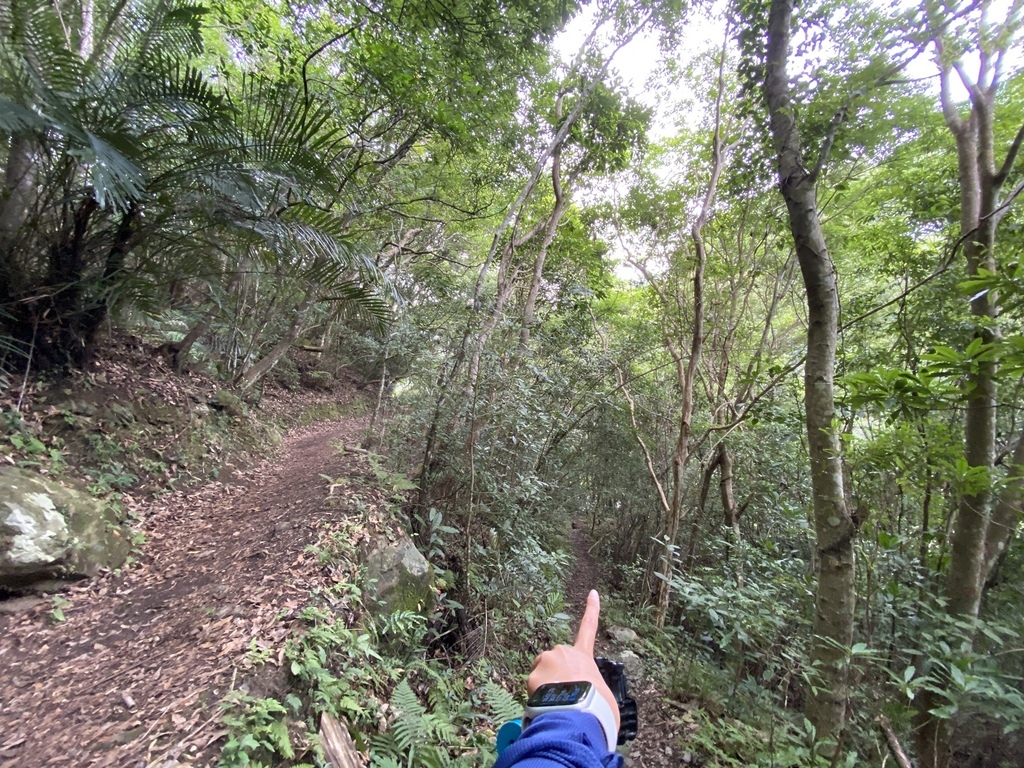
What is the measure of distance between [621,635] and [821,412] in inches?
207

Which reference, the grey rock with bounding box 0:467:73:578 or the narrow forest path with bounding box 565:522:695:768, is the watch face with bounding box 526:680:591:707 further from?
the grey rock with bounding box 0:467:73:578

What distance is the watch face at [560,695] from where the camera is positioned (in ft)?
4.32

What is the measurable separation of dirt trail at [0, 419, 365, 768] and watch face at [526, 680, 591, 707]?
2.18 metres

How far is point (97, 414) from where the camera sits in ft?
16.9

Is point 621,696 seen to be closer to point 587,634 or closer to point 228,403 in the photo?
point 587,634

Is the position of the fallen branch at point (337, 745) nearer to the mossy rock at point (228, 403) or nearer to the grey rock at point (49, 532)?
the grey rock at point (49, 532)

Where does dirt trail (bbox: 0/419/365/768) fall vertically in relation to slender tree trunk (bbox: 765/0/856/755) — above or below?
below

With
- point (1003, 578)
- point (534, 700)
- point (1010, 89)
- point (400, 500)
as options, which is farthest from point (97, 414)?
point (1010, 89)

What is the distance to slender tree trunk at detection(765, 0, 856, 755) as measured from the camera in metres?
2.98

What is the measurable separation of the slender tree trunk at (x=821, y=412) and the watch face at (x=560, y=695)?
8.26 ft

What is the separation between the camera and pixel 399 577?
174 inches

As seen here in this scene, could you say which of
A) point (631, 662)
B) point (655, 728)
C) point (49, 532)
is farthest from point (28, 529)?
point (631, 662)

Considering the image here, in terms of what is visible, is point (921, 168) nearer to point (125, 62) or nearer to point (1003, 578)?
point (1003, 578)

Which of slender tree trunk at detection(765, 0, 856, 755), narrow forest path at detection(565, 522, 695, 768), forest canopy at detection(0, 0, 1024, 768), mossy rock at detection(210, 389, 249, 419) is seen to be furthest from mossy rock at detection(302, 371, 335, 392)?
slender tree trunk at detection(765, 0, 856, 755)
